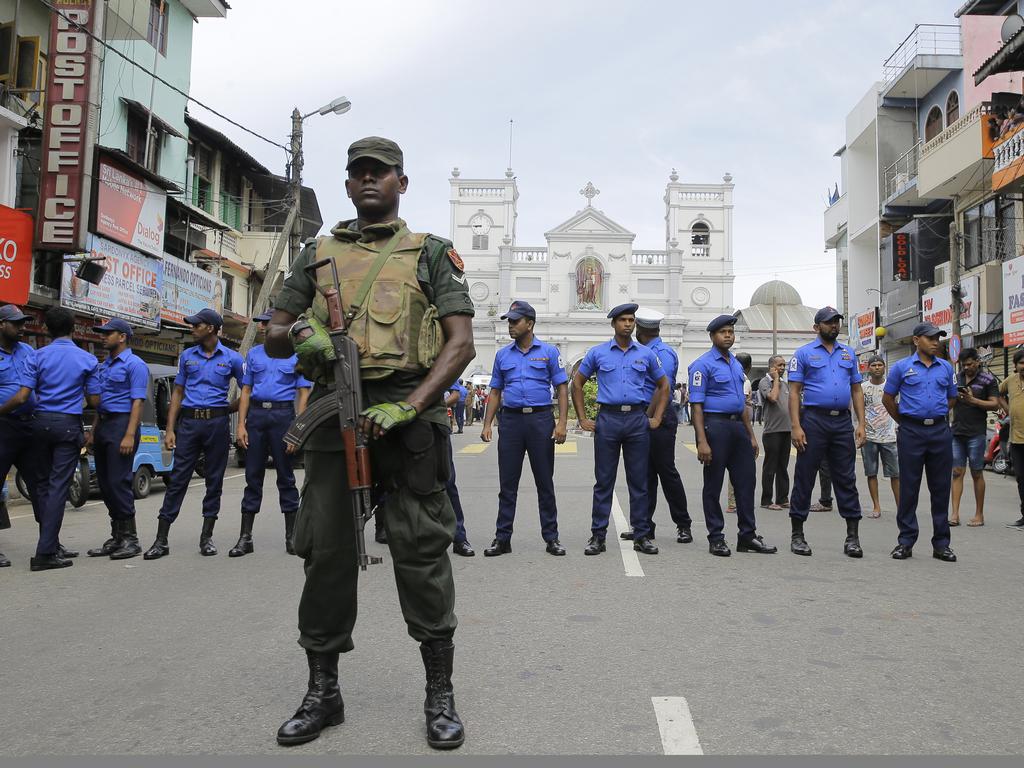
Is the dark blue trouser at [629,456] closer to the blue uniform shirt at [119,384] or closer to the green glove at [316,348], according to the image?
the blue uniform shirt at [119,384]

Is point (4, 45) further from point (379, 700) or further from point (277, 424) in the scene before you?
point (379, 700)

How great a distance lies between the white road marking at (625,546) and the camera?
6250 mm

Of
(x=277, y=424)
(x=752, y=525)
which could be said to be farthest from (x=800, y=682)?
(x=277, y=424)

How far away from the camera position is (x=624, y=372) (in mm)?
7227

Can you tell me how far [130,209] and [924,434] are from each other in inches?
678

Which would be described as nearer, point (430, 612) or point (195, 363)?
point (430, 612)

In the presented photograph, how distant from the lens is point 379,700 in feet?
11.3

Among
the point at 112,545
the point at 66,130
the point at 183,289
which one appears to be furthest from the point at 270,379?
the point at 183,289

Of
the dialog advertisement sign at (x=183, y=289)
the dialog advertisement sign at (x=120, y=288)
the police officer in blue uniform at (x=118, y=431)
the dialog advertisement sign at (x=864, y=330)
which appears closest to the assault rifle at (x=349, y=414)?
the police officer in blue uniform at (x=118, y=431)

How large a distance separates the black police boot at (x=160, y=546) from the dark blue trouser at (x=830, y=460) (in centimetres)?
494

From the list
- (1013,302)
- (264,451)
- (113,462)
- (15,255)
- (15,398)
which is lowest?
(113,462)

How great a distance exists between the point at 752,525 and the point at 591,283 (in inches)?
2482

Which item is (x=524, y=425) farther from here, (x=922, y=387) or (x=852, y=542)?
(x=922, y=387)

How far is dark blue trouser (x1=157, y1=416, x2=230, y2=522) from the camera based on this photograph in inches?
275
